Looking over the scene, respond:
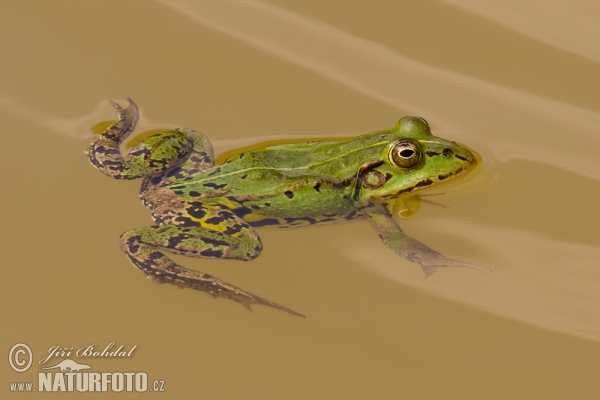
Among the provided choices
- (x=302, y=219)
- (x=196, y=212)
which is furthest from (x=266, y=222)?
(x=196, y=212)

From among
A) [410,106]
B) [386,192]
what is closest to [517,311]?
[386,192]

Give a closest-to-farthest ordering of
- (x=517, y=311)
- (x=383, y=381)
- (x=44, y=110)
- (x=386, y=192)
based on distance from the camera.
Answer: (x=383, y=381), (x=517, y=311), (x=386, y=192), (x=44, y=110)

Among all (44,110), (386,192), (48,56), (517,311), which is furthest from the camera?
(48,56)

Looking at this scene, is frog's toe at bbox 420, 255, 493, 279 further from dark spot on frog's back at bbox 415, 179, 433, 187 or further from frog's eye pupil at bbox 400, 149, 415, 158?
frog's eye pupil at bbox 400, 149, 415, 158

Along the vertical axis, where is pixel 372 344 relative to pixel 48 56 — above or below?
below

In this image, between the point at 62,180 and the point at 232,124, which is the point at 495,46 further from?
the point at 62,180

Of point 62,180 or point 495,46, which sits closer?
point 62,180

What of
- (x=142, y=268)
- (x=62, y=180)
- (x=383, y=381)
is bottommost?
(x=383, y=381)
